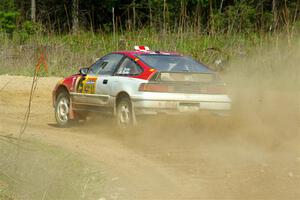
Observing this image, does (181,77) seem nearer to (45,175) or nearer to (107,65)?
(107,65)

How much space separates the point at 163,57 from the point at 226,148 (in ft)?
8.96

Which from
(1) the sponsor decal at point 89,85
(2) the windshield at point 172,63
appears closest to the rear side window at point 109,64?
(1) the sponsor decal at point 89,85

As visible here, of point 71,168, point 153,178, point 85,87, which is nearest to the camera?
point 153,178

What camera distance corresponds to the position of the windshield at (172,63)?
1160cm

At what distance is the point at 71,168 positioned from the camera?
843cm

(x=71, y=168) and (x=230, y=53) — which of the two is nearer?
(x=71, y=168)

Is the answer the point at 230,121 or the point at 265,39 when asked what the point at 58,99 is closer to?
the point at 230,121

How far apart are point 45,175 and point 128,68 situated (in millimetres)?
4002

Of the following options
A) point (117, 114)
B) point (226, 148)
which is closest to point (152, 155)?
point (226, 148)

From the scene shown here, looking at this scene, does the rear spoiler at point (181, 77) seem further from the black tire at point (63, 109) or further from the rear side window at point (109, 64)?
the black tire at point (63, 109)

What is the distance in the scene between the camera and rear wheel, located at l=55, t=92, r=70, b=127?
13.2m

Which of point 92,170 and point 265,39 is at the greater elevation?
point 265,39

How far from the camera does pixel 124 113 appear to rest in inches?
448

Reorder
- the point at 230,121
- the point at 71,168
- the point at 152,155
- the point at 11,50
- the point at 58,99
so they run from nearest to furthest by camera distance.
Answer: the point at 71,168 < the point at 152,155 < the point at 230,121 < the point at 58,99 < the point at 11,50
